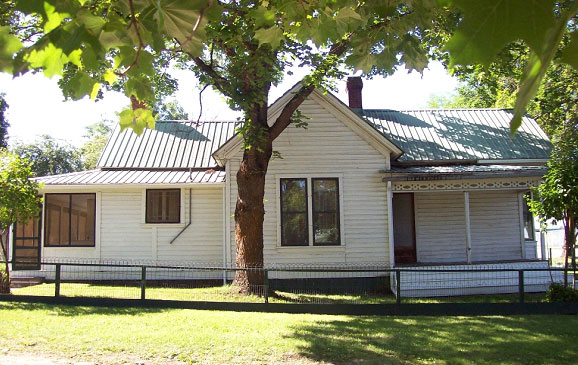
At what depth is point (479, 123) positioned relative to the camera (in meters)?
20.3

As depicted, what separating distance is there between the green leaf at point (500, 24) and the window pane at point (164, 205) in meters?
16.7

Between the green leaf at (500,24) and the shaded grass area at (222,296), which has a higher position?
the green leaf at (500,24)

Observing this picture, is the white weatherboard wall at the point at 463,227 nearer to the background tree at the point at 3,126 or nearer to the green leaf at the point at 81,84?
the green leaf at the point at 81,84

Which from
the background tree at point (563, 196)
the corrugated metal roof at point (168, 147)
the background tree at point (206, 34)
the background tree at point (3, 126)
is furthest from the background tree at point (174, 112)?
the background tree at point (206, 34)

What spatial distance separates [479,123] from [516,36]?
814 inches

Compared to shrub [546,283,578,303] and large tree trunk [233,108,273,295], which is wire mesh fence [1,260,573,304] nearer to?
shrub [546,283,578,303]

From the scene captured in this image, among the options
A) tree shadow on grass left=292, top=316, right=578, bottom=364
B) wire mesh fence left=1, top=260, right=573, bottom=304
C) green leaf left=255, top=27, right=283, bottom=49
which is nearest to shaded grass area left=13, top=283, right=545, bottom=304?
wire mesh fence left=1, top=260, right=573, bottom=304

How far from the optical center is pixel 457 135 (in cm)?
1922

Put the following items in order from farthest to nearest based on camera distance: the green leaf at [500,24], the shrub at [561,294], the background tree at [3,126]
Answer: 1. the background tree at [3,126]
2. the shrub at [561,294]
3. the green leaf at [500,24]

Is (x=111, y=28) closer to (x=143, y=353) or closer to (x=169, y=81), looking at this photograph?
(x=143, y=353)

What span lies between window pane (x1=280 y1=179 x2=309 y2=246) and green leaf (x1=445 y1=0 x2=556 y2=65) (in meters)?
15.0

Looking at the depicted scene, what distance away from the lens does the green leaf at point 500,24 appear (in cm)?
109

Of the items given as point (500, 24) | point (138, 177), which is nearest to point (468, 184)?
point (138, 177)

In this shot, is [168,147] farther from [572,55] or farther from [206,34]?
[572,55]
